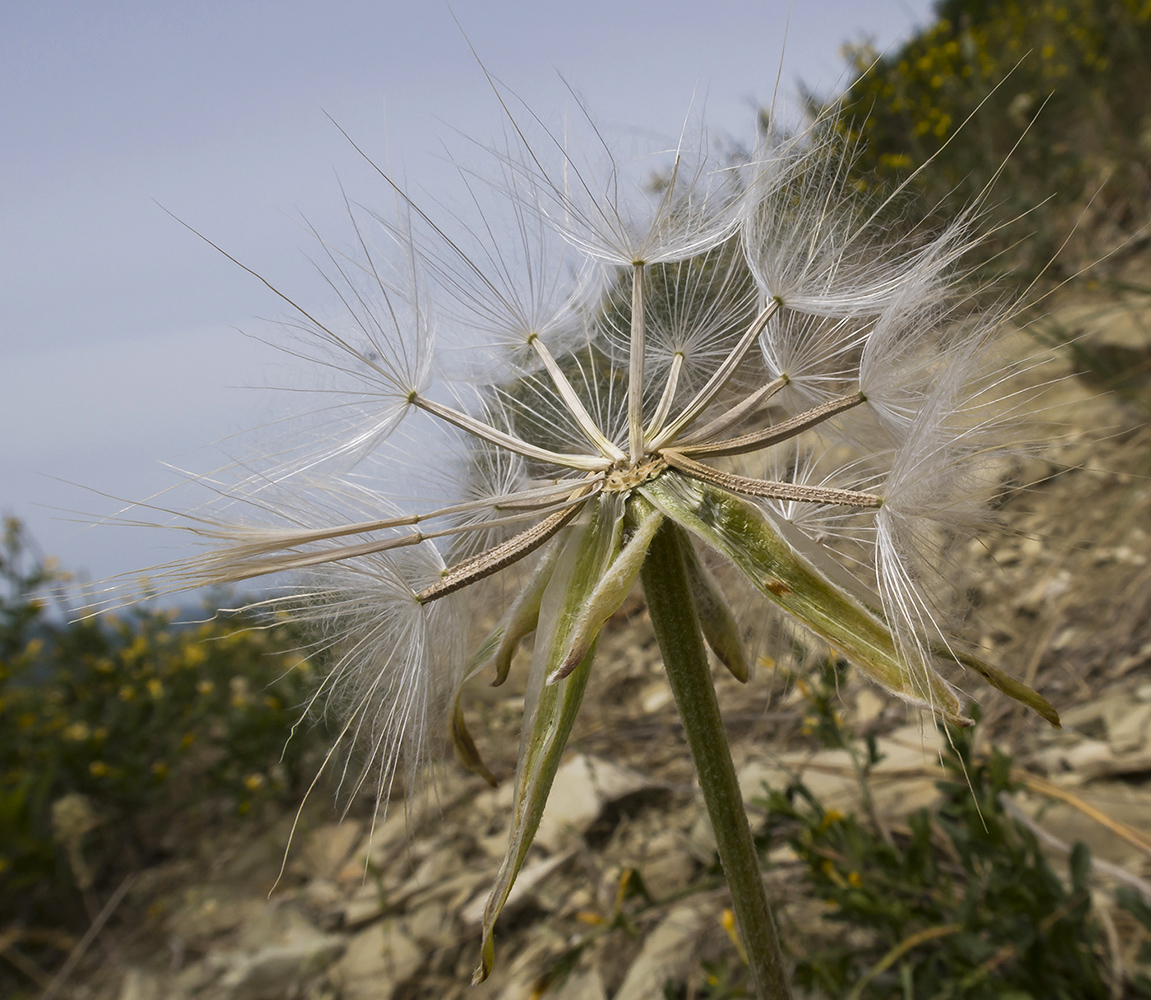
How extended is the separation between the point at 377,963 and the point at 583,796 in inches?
33.8

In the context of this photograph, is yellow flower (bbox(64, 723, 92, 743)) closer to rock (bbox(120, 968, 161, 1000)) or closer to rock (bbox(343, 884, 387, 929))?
rock (bbox(120, 968, 161, 1000))

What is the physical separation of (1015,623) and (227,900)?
11.4ft

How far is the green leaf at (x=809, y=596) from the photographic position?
0.95 metres

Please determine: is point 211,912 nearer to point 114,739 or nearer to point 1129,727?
point 114,739

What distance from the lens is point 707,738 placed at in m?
1.09

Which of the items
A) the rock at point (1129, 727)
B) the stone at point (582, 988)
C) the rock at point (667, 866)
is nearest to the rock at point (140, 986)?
the stone at point (582, 988)

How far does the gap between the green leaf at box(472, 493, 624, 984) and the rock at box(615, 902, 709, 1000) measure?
1401 millimetres

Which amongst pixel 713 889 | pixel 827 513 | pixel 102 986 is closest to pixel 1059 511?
pixel 713 889

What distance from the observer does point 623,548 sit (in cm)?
108

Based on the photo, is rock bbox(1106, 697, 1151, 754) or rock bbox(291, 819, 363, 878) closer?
rock bbox(1106, 697, 1151, 754)

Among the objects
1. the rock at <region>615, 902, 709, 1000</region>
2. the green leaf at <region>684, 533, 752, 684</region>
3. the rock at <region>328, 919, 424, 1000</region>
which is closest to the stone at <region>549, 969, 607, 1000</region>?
the rock at <region>615, 902, 709, 1000</region>

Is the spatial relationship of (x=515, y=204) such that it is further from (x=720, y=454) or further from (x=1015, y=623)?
(x=1015, y=623)

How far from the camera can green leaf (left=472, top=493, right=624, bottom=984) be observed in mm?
951

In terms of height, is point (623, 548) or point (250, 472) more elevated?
point (250, 472)
